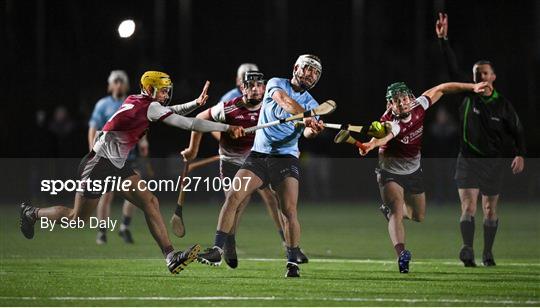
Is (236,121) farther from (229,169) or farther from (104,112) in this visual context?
(104,112)

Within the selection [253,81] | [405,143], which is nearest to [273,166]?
[253,81]

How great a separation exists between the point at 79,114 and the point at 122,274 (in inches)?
613

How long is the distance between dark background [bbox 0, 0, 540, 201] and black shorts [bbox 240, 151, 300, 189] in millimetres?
→ 12328

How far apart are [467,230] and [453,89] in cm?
191

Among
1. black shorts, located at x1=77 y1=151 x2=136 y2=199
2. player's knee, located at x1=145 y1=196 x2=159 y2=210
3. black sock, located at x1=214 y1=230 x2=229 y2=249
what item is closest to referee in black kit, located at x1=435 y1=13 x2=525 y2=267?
black sock, located at x1=214 y1=230 x2=229 y2=249

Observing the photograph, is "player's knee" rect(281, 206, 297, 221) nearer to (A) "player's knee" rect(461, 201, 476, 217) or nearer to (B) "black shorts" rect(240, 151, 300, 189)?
(B) "black shorts" rect(240, 151, 300, 189)

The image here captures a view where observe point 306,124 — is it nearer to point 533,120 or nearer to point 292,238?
point 292,238

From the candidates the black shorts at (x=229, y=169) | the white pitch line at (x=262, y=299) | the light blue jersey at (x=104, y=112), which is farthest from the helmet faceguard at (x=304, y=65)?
the light blue jersey at (x=104, y=112)

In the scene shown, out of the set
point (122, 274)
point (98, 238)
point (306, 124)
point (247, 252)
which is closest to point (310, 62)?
point (306, 124)

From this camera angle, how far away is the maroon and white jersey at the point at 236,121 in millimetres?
12547

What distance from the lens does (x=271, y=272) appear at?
12.9m

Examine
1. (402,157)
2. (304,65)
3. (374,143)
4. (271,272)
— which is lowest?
(271,272)

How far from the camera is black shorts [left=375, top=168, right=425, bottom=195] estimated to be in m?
12.5

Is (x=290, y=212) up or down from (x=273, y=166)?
down
